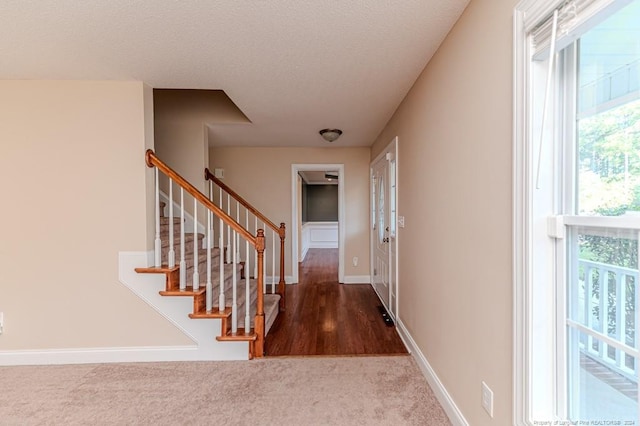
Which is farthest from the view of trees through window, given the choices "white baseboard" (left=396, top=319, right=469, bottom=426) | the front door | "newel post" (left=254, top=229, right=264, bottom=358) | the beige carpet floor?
the front door

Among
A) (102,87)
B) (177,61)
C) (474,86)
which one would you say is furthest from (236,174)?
(474,86)

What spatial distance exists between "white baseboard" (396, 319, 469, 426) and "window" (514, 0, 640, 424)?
1.91ft

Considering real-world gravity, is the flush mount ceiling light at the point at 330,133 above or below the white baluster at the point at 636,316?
above

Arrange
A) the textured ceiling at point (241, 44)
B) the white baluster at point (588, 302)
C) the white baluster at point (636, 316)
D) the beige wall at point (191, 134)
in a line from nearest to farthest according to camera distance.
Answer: the white baluster at point (636, 316), the white baluster at point (588, 302), the textured ceiling at point (241, 44), the beige wall at point (191, 134)

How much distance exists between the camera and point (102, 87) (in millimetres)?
2230

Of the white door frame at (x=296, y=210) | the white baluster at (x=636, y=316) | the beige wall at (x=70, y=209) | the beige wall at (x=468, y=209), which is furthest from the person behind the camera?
the white door frame at (x=296, y=210)

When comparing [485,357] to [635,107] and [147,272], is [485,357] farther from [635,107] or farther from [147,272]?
[147,272]

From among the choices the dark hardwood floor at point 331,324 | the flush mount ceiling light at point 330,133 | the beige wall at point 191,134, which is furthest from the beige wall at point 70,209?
the flush mount ceiling light at point 330,133

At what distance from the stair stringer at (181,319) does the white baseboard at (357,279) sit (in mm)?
2556

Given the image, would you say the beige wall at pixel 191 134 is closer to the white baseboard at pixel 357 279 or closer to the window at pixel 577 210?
the white baseboard at pixel 357 279

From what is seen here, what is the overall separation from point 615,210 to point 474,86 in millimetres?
825

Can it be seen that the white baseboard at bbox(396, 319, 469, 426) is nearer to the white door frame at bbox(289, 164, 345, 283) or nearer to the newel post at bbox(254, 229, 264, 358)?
the newel post at bbox(254, 229, 264, 358)

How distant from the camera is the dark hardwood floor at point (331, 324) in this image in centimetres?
246

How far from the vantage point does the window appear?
31.5 inches
